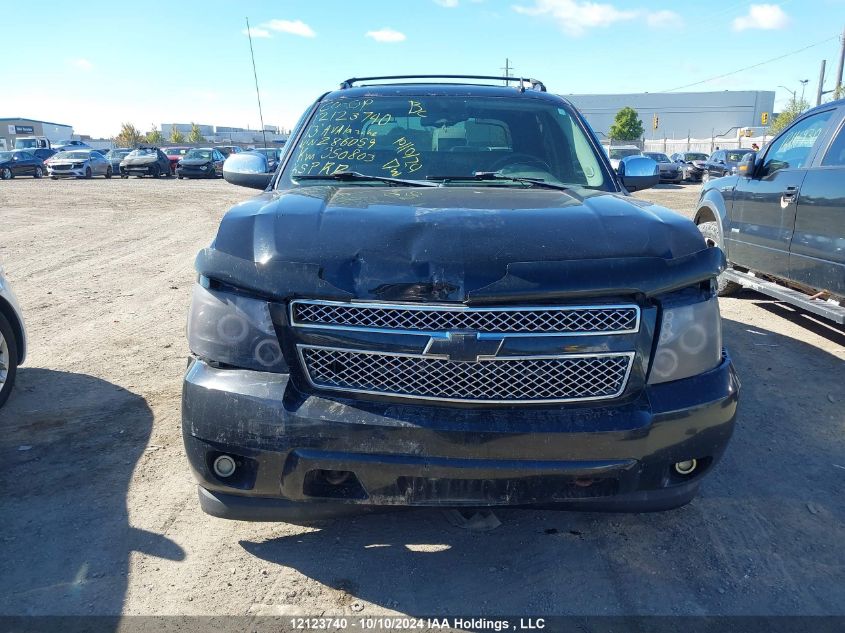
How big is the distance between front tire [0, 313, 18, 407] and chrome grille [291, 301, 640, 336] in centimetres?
291

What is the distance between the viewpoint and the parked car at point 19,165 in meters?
31.2

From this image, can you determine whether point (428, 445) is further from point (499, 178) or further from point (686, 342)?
point (499, 178)

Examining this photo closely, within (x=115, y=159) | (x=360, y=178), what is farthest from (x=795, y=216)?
(x=115, y=159)

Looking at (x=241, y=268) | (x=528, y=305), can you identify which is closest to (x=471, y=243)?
(x=528, y=305)

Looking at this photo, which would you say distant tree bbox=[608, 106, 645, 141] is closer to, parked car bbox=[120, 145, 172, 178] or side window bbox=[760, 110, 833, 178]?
parked car bbox=[120, 145, 172, 178]

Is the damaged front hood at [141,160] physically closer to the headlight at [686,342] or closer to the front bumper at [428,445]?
the front bumper at [428,445]

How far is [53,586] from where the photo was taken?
251 centimetres

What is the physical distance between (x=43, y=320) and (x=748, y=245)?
6614 millimetres

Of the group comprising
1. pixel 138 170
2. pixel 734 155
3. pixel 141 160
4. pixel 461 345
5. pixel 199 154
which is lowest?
pixel 734 155

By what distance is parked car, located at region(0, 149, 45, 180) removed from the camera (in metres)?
31.2

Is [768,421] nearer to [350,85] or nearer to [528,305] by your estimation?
[528,305]

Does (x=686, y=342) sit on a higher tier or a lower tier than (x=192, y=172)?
higher

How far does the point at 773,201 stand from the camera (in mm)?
5770

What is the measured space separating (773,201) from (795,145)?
539 mm
